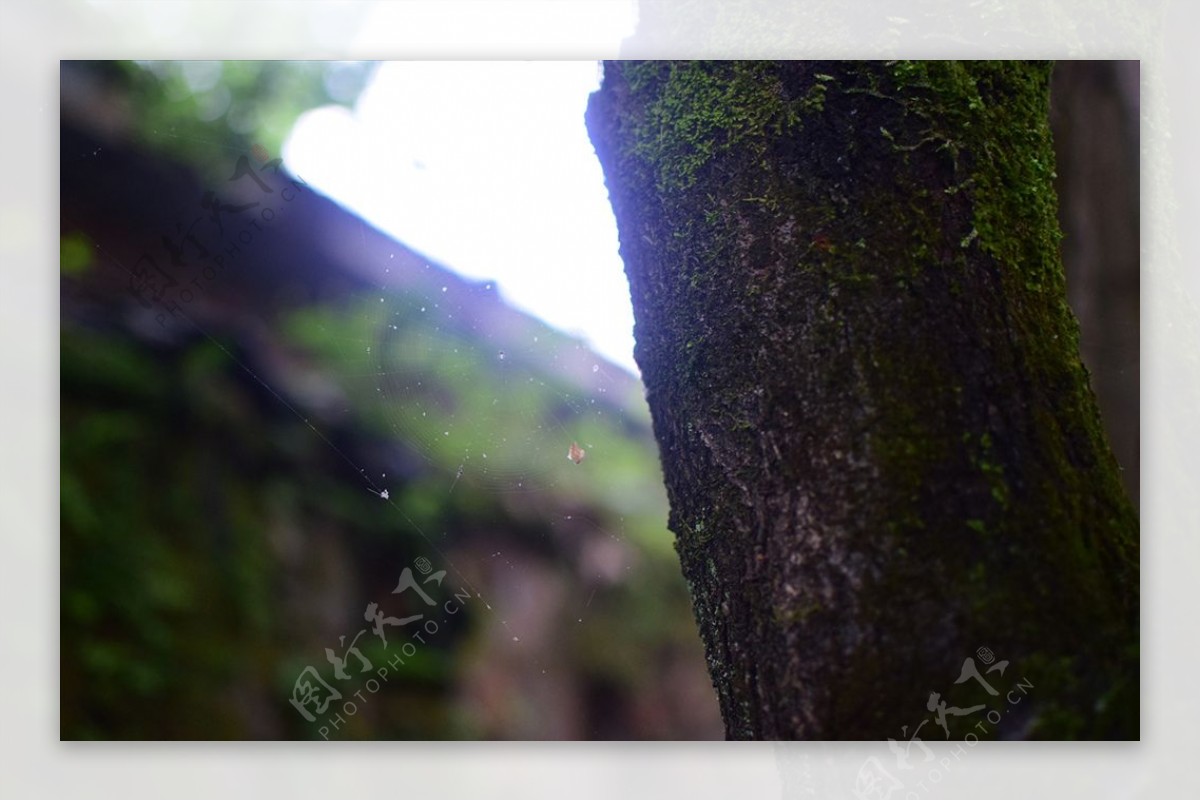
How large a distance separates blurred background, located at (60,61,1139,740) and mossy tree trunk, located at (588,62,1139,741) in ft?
1.20

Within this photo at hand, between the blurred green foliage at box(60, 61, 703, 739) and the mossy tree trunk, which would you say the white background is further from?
the mossy tree trunk

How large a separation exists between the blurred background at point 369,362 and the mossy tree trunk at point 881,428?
1.20 feet

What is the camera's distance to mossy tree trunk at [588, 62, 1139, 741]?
997 mm

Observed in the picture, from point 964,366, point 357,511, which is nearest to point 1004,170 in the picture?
point 964,366

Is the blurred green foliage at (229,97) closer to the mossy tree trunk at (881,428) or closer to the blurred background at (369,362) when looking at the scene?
the blurred background at (369,362)

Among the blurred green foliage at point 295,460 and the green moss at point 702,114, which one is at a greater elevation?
the green moss at point 702,114

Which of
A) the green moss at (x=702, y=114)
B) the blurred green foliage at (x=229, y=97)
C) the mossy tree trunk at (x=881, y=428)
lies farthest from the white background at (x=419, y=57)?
the mossy tree trunk at (x=881, y=428)

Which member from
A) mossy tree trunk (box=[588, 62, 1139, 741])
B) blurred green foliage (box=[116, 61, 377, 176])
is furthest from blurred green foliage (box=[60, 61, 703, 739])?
mossy tree trunk (box=[588, 62, 1139, 741])

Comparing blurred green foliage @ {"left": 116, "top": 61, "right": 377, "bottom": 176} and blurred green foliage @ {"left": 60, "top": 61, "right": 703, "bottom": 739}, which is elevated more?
blurred green foliage @ {"left": 116, "top": 61, "right": 377, "bottom": 176}

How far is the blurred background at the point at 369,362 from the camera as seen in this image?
1511 millimetres

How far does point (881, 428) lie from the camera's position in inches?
40.0

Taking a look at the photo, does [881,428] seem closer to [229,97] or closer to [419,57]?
[419,57]

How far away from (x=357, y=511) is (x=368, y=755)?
41 centimetres

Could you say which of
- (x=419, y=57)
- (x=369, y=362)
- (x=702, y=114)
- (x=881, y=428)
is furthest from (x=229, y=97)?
(x=881, y=428)
